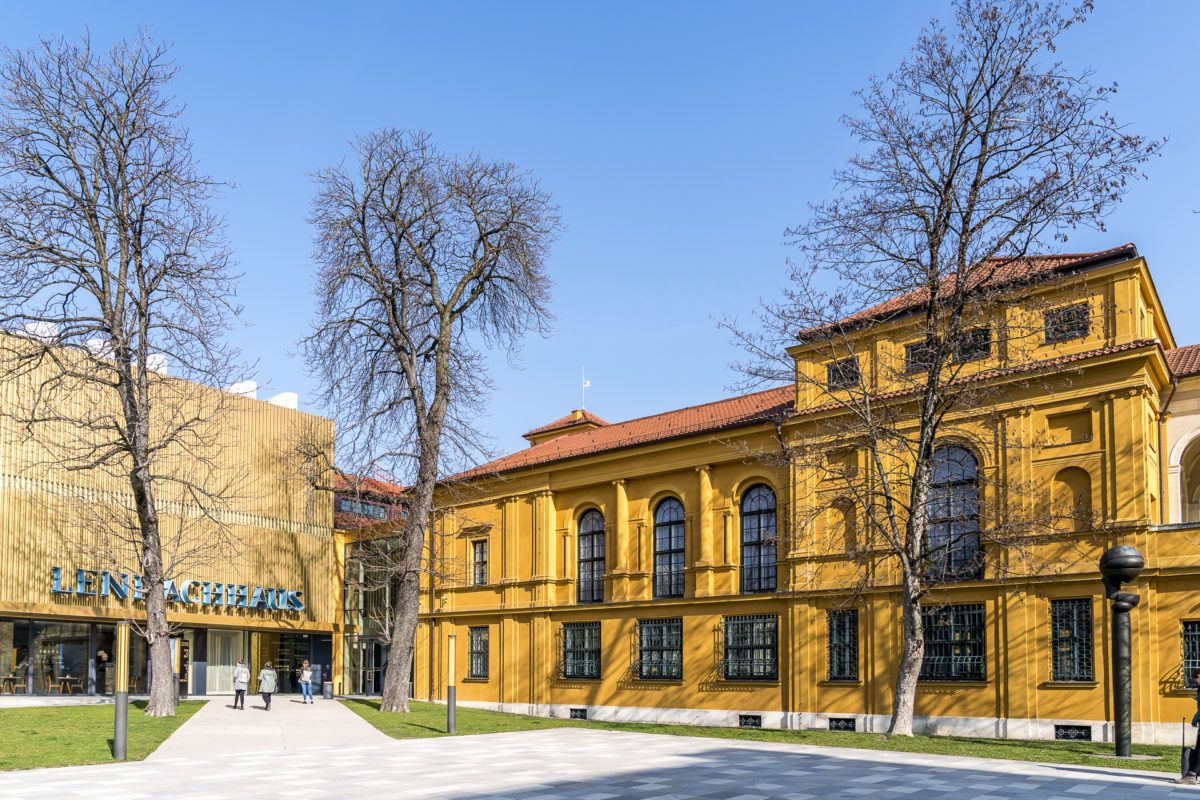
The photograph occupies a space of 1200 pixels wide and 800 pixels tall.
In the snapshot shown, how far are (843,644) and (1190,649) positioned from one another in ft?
29.2

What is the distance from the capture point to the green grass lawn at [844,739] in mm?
19438

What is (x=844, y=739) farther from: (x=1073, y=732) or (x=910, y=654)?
(x=1073, y=732)

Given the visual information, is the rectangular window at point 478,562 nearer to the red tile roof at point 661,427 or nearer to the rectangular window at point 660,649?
the red tile roof at point 661,427

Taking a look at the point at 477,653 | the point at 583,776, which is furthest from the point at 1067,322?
the point at 477,653

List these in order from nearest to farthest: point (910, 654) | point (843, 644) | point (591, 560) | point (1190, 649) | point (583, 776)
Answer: point (583, 776) → point (1190, 649) → point (910, 654) → point (843, 644) → point (591, 560)

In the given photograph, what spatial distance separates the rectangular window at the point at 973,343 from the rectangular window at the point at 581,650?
16.1m

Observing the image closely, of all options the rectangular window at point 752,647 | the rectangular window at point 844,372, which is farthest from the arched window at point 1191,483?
the rectangular window at point 752,647

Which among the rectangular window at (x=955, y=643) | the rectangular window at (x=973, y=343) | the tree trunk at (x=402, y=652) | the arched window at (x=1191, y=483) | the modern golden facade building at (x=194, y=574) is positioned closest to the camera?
the rectangular window at (x=973, y=343)

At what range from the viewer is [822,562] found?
3067 cm

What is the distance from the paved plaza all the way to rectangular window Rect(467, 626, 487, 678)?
17824mm

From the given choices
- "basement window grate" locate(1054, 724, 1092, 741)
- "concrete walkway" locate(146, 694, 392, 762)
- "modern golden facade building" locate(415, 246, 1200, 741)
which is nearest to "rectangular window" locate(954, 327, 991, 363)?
"modern golden facade building" locate(415, 246, 1200, 741)

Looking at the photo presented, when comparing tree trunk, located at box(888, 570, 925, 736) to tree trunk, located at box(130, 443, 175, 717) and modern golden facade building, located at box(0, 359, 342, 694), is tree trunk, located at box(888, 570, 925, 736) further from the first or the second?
modern golden facade building, located at box(0, 359, 342, 694)

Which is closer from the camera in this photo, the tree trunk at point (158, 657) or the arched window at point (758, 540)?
the tree trunk at point (158, 657)

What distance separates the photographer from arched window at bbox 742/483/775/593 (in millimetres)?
32750
